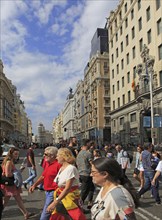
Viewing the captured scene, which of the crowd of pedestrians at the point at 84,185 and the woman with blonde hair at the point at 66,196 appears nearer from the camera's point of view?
the crowd of pedestrians at the point at 84,185

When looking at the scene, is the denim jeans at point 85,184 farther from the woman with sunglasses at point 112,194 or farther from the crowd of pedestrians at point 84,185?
the woman with sunglasses at point 112,194

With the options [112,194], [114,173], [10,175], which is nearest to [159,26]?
[10,175]

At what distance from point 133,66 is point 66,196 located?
40905 millimetres

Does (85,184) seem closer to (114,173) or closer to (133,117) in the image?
(114,173)

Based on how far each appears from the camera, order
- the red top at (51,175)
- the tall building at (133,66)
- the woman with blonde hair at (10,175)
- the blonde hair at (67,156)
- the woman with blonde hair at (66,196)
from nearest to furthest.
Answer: the woman with blonde hair at (66,196)
the blonde hair at (67,156)
the red top at (51,175)
the woman with blonde hair at (10,175)
the tall building at (133,66)

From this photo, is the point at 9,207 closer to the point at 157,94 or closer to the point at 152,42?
the point at 157,94

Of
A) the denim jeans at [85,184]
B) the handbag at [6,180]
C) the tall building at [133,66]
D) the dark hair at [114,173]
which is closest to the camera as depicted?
the dark hair at [114,173]

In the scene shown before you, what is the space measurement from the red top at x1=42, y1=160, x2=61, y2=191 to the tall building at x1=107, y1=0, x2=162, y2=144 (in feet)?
84.3

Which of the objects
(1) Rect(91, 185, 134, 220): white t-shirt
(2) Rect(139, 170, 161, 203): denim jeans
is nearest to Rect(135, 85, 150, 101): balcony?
(2) Rect(139, 170, 161, 203): denim jeans

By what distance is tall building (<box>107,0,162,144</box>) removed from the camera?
119ft

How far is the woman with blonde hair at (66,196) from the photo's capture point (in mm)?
4586

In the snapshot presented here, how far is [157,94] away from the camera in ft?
116

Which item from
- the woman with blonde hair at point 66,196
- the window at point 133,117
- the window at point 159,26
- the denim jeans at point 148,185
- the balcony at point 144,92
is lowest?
the denim jeans at point 148,185

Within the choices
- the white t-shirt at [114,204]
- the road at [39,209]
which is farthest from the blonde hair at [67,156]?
the road at [39,209]
